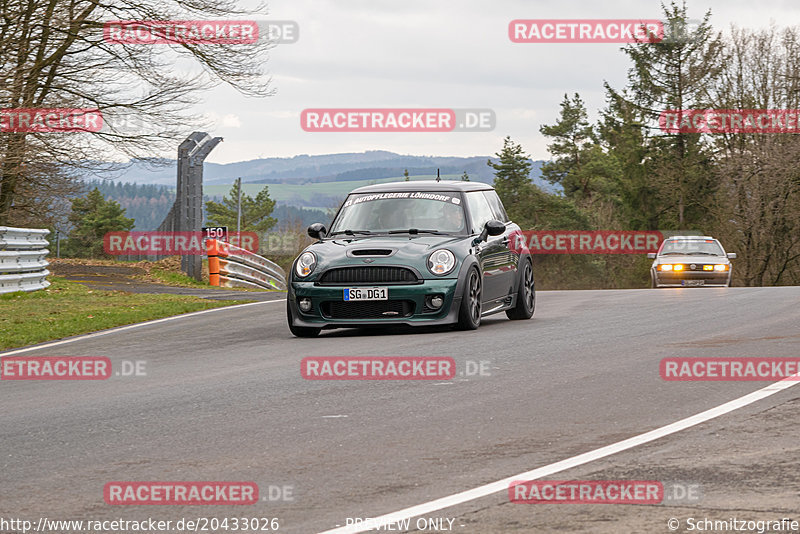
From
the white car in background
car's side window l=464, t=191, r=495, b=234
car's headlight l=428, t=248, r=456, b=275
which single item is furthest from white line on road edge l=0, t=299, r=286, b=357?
the white car in background

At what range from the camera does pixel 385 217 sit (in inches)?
512

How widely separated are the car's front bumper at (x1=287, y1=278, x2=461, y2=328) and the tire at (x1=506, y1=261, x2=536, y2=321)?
218 cm

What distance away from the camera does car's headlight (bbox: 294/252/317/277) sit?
470 inches

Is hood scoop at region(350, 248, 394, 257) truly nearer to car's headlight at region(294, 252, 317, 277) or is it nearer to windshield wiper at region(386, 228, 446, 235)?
car's headlight at region(294, 252, 317, 277)

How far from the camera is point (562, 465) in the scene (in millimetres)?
5605

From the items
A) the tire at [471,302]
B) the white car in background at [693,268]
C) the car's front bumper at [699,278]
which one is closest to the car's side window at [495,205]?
the tire at [471,302]

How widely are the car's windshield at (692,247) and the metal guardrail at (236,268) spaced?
10620 millimetres

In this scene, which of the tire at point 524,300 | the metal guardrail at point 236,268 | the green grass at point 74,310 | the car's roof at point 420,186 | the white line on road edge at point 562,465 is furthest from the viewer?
the metal guardrail at point 236,268

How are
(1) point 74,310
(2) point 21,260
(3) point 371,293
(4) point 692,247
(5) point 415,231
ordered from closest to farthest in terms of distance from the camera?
(3) point 371,293, (5) point 415,231, (1) point 74,310, (2) point 21,260, (4) point 692,247

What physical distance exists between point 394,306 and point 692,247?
55.9ft

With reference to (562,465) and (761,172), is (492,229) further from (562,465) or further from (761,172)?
(761,172)

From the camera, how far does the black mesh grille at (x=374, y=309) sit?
38.5ft

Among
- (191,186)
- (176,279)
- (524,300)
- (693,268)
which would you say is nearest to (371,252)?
(524,300)

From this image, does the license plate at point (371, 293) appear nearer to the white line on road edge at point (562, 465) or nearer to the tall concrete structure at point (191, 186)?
the white line on road edge at point (562, 465)
